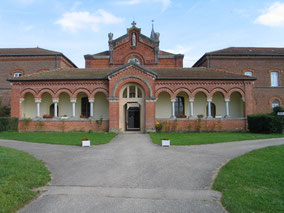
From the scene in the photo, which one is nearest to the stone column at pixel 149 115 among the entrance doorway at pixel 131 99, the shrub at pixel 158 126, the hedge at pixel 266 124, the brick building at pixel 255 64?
the shrub at pixel 158 126

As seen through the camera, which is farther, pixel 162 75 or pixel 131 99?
pixel 162 75

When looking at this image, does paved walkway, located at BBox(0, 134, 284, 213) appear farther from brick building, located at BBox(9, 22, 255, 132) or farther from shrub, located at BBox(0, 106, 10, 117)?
shrub, located at BBox(0, 106, 10, 117)

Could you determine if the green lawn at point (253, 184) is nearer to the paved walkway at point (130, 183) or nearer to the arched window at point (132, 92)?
the paved walkway at point (130, 183)

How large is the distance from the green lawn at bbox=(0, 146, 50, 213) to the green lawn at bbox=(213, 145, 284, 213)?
4343 mm

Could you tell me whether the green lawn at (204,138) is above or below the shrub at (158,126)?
below

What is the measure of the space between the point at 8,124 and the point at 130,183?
57.8ft

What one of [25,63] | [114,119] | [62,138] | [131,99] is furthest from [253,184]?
[25,63]

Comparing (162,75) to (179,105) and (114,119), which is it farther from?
(114,119)

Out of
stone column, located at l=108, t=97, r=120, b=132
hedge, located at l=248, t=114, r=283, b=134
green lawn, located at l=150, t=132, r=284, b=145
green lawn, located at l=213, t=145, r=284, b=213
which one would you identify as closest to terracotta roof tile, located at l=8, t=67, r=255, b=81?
stone column, located at l=108, t=97, r=120, b=132

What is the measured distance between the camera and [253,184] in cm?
540

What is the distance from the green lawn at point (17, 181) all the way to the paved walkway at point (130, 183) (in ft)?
0.80

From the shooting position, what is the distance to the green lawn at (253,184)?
13.8 ft

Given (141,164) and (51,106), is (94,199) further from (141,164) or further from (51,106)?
(51,106)

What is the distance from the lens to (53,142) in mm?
12969
